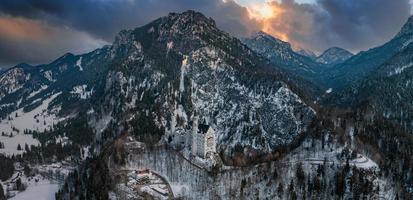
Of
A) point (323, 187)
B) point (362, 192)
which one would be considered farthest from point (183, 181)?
point (362, 192)

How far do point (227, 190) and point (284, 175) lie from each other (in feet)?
77.5

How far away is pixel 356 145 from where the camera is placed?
639ft

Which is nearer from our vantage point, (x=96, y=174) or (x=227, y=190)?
(x=227, y=190)

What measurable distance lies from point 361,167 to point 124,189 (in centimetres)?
9090

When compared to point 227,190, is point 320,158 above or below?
above

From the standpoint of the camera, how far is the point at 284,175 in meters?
169

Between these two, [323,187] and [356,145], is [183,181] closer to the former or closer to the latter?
[323,187]

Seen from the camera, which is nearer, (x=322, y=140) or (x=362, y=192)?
(x=362, y=192)

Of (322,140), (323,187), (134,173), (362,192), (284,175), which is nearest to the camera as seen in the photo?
(362,192)

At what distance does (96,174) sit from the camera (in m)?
181

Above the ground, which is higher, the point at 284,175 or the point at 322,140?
the point at 322,140

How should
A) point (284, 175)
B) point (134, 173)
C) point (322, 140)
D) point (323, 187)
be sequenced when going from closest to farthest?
point (323, 187)
point (284, 175)
point (134, 173)
point (322, 140)

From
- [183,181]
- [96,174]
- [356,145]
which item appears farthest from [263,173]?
[96,174]

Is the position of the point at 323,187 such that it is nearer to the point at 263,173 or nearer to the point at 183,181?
the point at 263,173
